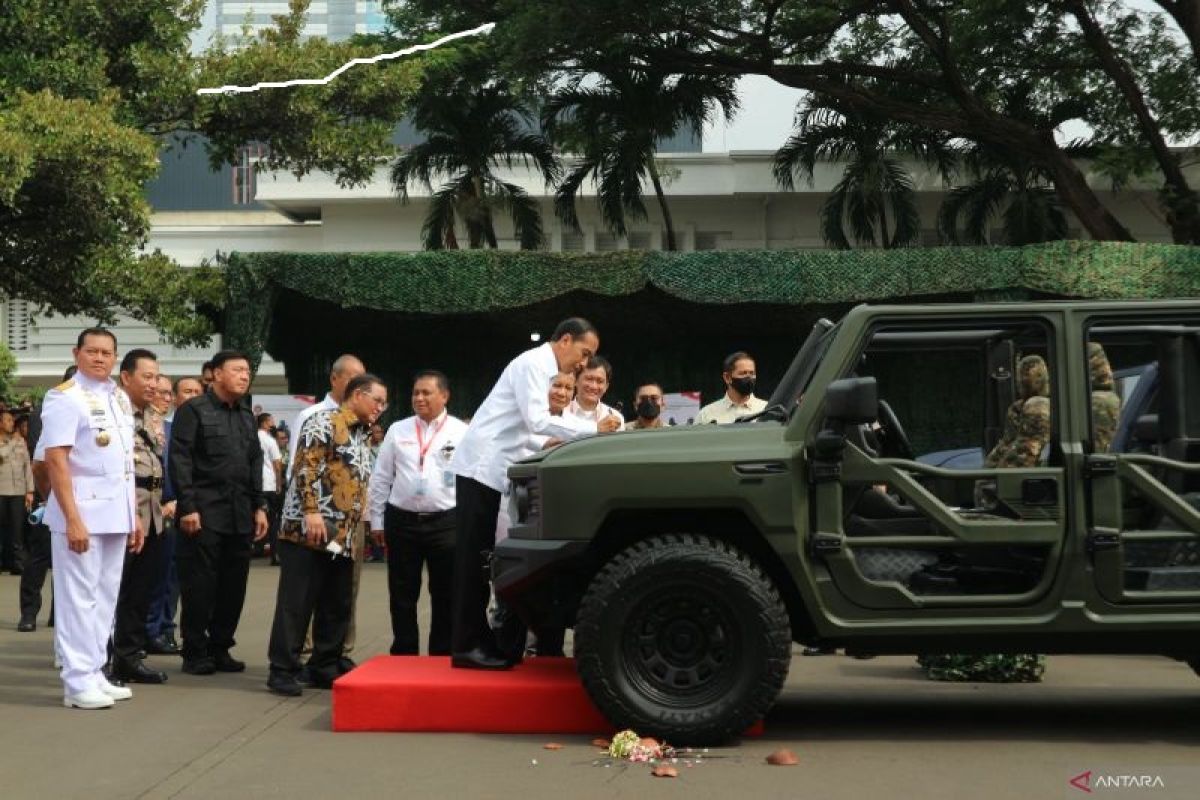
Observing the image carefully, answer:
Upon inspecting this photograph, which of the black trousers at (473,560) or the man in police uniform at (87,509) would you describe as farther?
the man in police uniform at (87,509)

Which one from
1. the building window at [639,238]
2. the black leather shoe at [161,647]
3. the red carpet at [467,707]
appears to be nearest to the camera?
the red carpet at [467,707]

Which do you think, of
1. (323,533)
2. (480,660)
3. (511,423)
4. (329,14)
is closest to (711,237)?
(323,533)

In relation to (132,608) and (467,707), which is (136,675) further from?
(467,707)

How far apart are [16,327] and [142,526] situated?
3678 cm

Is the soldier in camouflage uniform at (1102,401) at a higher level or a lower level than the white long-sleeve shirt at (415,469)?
higher

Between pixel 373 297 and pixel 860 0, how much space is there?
347 inches

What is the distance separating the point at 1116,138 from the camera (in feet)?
91.3

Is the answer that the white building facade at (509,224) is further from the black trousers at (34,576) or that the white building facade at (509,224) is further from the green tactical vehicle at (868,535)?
the green tactical vehicle at (868,535)

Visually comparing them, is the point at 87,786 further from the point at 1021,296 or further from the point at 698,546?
the point at 1021,296

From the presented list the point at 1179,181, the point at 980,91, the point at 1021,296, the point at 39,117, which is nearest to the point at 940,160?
the point at 980,91

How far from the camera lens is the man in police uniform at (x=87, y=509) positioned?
9000mm

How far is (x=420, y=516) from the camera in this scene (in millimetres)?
10375

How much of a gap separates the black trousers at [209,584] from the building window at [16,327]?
3592 centimetres

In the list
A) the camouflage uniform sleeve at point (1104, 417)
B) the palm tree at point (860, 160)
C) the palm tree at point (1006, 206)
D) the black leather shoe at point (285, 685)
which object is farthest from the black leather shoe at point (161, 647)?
the palm tree at point (1006, 206)
